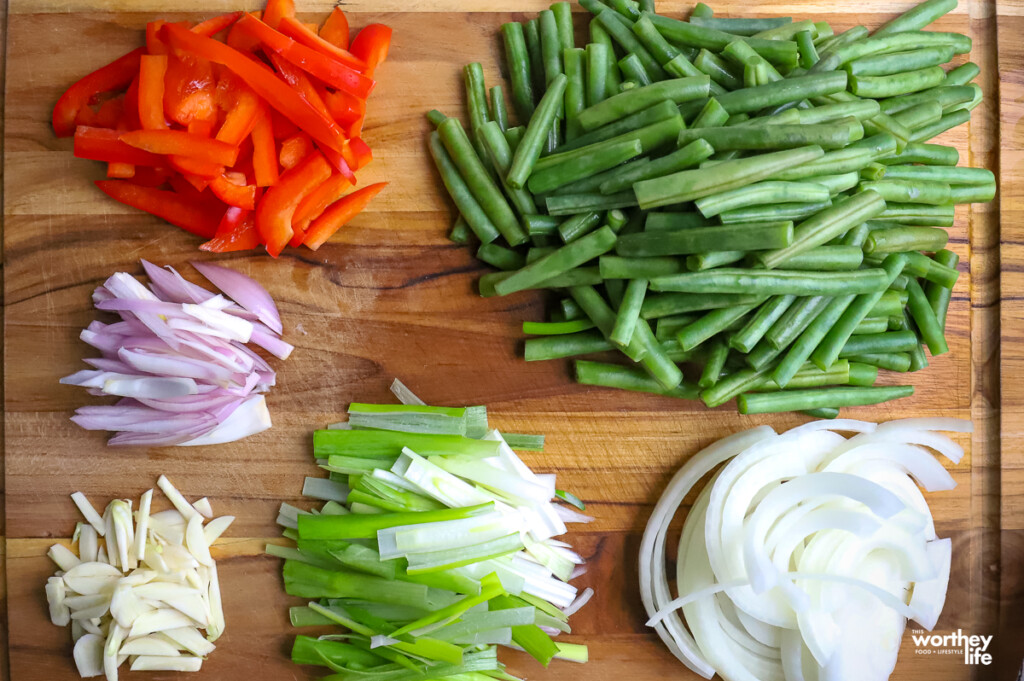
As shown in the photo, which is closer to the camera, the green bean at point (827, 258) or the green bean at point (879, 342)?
the green bean at point (827, 258)

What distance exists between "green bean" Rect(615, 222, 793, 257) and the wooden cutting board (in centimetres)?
50

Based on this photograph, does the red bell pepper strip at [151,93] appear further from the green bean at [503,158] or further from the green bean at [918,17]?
the green bean at [918,17]

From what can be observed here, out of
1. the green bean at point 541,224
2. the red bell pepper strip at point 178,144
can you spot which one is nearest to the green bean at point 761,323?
the green bean at point 541,224

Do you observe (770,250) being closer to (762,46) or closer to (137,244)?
(762,46)

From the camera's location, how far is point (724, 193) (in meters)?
2.28

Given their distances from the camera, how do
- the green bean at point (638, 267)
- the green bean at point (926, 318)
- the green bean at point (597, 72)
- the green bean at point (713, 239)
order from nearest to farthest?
1. the green bean at point (713, 239)
2. the green bean at point (638, 267)
3. the green bean at point (597, 72)
4. the green bean at point (926, 318)

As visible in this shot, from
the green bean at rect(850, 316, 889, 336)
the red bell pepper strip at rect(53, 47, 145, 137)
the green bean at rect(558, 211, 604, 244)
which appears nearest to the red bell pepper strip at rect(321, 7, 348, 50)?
the red bell pepper strip at rect(53, 47, 145, 137)

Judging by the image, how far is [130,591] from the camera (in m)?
2.45

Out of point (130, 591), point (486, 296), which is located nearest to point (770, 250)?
point (486, 296)

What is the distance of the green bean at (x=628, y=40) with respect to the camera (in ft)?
8.25

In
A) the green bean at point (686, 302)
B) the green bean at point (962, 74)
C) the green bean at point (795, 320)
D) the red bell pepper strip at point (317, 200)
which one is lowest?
the green bean at point (795, 320)

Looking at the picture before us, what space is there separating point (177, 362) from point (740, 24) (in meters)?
2.32

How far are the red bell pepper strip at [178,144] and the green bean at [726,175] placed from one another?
1432mm

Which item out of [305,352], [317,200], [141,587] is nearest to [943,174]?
[317,200]
